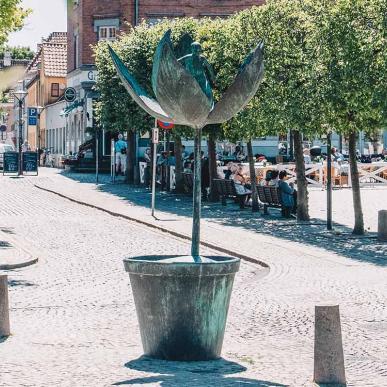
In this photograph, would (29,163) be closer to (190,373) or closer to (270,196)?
(270,196)

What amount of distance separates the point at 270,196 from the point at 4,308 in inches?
762

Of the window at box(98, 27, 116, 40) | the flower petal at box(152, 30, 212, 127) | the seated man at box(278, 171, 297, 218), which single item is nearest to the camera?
the flower petal at box(152, 30, 212, 127)

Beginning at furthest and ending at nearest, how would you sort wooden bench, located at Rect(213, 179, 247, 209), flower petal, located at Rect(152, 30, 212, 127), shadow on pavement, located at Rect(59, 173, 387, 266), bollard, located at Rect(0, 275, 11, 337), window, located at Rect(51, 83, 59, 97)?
window, located at Rect(51, 83, 59, 97)
wooden bench, located at Rect(213, 179, 247, 209)
shadow on pavement, located at Rect(59, 173, 387, 266)
bollard, located at Rect(0, 275, 11, 337)
flower petal, located at Rect(152, 30, 212, 127)

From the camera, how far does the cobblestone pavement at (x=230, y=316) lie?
8016 millimetres

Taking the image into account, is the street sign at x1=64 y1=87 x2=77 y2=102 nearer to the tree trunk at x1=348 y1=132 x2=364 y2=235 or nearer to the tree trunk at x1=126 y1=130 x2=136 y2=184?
the tree trunk at x1=126 y1=130 x2=136 y2=184

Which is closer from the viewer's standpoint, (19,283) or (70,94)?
(19,283)

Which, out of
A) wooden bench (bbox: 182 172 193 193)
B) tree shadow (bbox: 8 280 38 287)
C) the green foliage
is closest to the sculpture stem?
the green foliage

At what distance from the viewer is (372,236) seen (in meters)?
22.7

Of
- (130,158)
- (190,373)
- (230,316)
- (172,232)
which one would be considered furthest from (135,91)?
(130,158)

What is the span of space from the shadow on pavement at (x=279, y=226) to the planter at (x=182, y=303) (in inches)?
379

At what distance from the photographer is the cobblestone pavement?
26.3 feet

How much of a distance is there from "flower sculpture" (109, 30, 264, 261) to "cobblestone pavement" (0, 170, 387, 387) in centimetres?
114

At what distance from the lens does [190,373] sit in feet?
25.7

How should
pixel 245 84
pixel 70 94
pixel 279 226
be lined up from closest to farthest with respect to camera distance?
1. pixel 245 84
2. pixel 279 226
3. pixel 70 94
